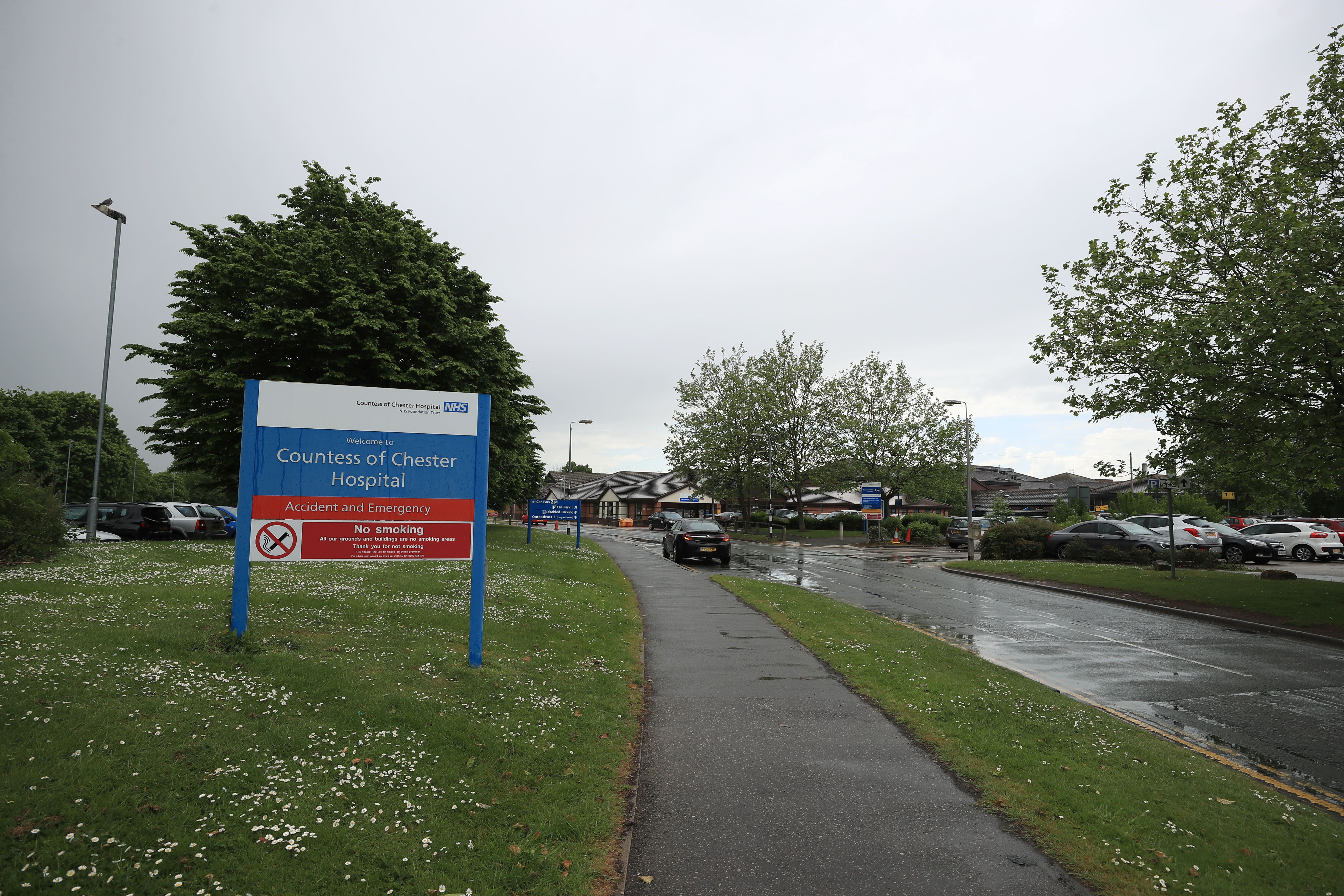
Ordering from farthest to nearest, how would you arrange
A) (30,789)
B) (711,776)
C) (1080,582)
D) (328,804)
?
1. (1080,582)
2. (711,776)
3. (328,804)
4. (30,789)

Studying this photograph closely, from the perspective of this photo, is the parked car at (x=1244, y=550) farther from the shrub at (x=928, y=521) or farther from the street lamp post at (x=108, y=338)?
the street lamp post at (x=108, y=338)

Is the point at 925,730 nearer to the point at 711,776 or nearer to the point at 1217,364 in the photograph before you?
the point at 711,776

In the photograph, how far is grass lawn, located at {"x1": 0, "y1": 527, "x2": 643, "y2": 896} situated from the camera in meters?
3.46

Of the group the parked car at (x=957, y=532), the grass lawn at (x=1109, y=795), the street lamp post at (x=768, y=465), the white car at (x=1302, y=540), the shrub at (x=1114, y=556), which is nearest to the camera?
the grass lawn at (x=1109, y=795)

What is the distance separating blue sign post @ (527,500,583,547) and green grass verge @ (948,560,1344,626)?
16.3 metres

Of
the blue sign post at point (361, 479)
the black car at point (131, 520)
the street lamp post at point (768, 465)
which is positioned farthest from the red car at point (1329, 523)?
the black car at point (131, 520)

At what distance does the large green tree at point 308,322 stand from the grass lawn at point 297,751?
11.7m

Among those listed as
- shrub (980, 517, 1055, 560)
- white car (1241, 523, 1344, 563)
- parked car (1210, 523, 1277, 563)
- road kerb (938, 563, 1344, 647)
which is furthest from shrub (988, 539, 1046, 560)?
white car (1241, 523, 1344, 563)

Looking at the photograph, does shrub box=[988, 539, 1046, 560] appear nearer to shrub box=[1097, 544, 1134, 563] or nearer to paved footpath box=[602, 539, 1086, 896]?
shrub box=[1097, 544, 1134, 563]

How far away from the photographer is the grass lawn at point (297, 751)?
3463 millimetres

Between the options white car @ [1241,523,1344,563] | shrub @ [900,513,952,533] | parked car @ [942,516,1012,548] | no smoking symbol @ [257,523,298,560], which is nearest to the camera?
no smoking symbol @ [257,523,298,560]

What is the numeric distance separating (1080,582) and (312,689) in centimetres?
1983

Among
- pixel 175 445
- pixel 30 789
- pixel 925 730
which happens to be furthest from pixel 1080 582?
pixel 175 445

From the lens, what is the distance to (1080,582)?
62.7 ft
